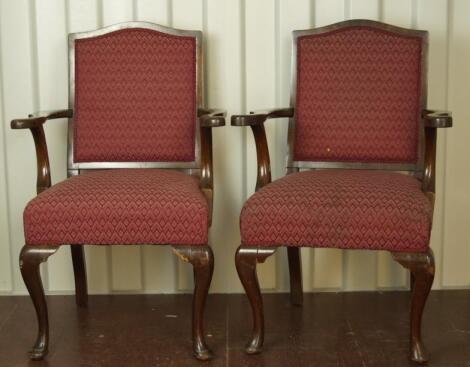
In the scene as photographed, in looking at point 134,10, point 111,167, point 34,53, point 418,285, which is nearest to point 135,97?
→ point 111,167

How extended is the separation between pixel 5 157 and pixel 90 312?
2.20ft

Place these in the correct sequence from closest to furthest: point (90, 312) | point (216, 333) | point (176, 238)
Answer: point (176, 238) → point (216, 333) → point (90, 312)

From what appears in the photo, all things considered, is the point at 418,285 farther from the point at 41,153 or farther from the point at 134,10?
the point at 134,10

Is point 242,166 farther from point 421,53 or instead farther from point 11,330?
point 11,330

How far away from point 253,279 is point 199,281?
0.52 ft

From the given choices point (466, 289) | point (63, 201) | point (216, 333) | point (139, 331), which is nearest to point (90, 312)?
point (139, 331)

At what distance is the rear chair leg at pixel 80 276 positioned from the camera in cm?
294

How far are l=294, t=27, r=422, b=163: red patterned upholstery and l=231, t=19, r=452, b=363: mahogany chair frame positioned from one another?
0.02 m

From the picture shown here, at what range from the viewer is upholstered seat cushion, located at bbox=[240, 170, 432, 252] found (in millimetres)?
A: 2258

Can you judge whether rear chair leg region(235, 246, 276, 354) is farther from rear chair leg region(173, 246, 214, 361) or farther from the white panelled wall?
the white panelled wall

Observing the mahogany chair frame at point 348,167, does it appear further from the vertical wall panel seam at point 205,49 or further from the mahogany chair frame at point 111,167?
the vertical wall panel seam at point 205,49

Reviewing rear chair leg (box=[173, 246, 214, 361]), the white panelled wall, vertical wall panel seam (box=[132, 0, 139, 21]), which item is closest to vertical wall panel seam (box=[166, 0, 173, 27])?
the white panelled wall

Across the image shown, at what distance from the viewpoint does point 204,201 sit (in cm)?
238

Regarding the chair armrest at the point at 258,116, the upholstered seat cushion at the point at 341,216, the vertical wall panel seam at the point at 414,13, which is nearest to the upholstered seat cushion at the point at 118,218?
the upholstered seat cushion at the point at 341,216
